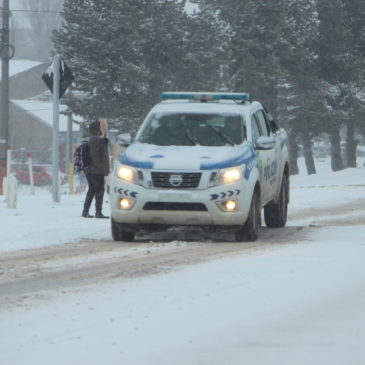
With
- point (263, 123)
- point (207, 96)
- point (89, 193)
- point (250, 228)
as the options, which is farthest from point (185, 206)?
point (89, 193)

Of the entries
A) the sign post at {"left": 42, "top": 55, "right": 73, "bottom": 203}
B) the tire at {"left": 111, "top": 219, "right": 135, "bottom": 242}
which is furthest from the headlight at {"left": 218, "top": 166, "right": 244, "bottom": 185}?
the sign post at {"left": 42, "top": 55, "right": 73, "bottom": 203}

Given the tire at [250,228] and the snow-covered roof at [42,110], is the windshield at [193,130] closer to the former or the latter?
the tire at [250,228]

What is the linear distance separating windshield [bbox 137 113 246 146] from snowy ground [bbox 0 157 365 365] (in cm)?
274

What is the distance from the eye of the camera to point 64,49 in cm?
5397

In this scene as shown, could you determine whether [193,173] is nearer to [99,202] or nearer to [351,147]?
[99,202]

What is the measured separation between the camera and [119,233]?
13992mm

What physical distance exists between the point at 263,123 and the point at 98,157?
110 inches

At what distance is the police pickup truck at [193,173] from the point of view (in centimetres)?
1336

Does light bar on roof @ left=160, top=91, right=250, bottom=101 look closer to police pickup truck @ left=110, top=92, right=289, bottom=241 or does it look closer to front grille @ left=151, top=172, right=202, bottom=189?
police pickup truck @ left=110, top=92, right=289, bottom=241

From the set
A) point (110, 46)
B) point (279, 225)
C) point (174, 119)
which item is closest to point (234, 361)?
point (174, 119)

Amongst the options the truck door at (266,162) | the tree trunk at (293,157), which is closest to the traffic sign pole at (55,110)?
the truck door at (266,162)

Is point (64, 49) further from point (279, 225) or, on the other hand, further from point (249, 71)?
point (279, 225)

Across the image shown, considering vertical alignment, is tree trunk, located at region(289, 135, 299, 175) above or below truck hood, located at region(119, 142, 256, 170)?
below

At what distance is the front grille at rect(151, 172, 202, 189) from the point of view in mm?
13320
